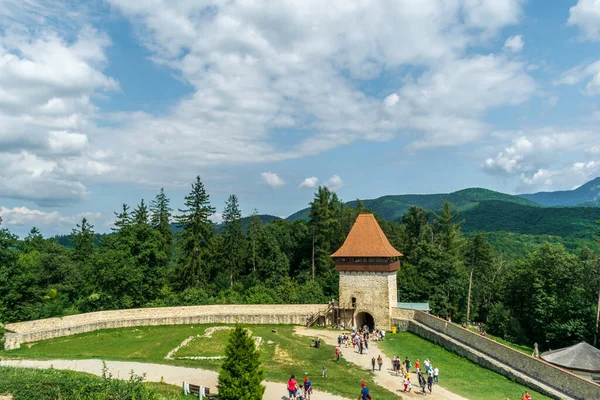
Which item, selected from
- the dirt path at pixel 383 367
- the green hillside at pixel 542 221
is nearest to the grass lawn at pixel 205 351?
the dirt path at pixel 383 367

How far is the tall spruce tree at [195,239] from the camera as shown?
131 ft

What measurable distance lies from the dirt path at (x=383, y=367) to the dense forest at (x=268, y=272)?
9.55 metres

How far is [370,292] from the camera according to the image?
30.6m

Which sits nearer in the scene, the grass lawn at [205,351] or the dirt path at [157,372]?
the dirt path at [157,372]

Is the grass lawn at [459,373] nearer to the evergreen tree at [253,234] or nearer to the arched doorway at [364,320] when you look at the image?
the arched doorway at [364,320]

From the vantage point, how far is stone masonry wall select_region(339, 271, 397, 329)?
29984 millimetres

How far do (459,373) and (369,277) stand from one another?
11.3 m

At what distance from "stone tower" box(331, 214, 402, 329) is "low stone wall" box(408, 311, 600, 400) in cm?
334

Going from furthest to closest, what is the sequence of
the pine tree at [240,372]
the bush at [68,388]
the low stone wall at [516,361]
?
the low stone wall at [516,361] → the pine tree at [240,372] → the bush at [68,388]

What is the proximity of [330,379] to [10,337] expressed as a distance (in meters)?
20.1

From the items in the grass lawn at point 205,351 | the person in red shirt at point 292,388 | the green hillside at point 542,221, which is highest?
the green hillside at point 542,221

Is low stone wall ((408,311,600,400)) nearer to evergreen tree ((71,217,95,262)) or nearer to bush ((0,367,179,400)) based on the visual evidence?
bush ((0,367,179,400))

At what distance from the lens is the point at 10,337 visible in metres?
23.9

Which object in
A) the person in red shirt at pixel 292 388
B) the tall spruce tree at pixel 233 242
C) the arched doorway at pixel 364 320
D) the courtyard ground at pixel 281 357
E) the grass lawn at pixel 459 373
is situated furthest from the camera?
the tall spruce tree at pixel 233 242
